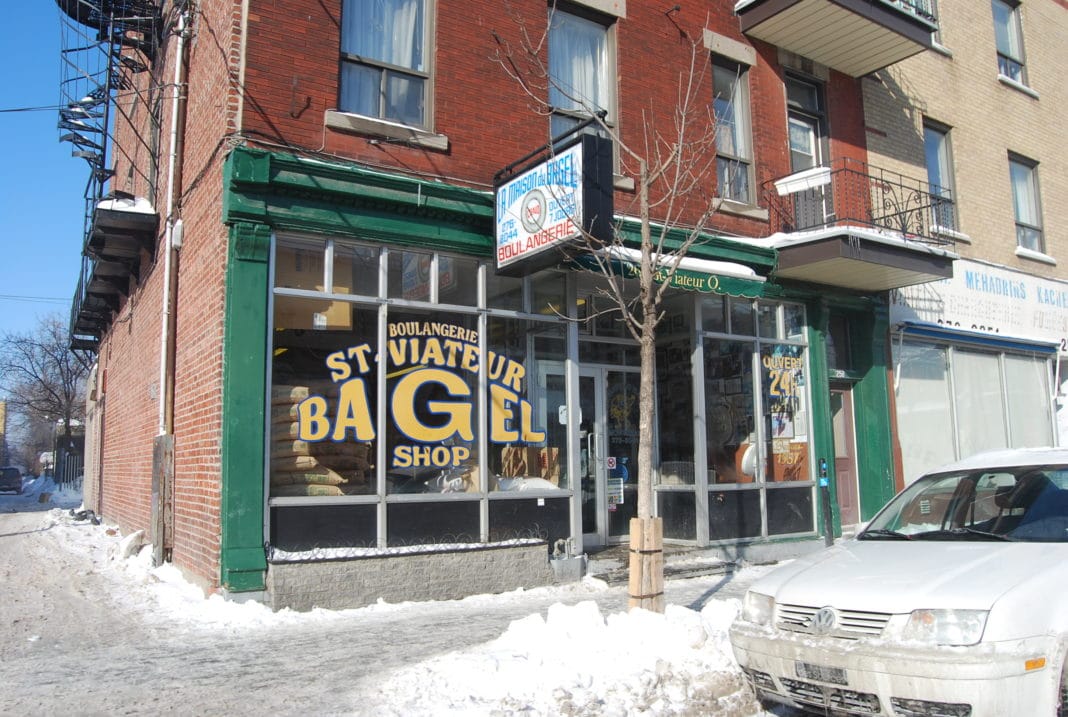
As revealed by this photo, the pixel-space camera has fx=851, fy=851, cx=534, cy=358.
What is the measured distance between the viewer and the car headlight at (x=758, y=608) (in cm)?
482

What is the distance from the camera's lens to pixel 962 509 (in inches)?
219

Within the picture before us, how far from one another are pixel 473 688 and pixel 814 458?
8.60 m

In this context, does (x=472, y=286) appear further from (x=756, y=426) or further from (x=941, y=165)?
(x=941, y=165)

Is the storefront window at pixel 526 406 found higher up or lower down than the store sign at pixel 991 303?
lower down

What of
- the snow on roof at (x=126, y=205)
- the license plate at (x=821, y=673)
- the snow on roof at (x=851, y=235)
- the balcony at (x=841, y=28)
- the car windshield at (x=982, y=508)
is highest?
the balcony at (x=841, y=28)

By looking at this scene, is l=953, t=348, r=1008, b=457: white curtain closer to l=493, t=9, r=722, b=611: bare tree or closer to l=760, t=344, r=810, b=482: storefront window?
l=760, t=344, r=810, b=482: storefront window

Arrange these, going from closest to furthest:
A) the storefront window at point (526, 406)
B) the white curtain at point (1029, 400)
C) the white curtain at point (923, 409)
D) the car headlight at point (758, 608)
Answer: the car headlight at point (758, 608) → the storefront window at point (526, 406) → the white curtain at point (923, 409) → the white curtain at point (1029, 400)

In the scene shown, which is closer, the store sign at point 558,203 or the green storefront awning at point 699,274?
the store sign at point 558,203

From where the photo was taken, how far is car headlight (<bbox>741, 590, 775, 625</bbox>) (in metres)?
4.82

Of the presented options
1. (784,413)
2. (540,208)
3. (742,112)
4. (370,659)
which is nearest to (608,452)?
(784,413)

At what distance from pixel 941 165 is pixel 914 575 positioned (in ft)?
44.0

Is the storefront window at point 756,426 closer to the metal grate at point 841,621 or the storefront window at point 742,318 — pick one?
the storefront window at point 742,318

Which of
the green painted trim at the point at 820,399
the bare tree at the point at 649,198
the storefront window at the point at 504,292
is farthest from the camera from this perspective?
the green painted trim at the point at 820,399

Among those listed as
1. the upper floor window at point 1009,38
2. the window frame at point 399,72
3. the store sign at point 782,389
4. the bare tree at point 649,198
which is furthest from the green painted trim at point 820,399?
the upper floor window at point 1009,38
